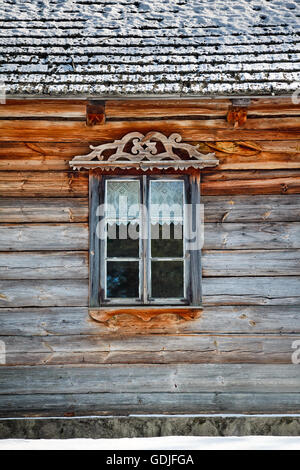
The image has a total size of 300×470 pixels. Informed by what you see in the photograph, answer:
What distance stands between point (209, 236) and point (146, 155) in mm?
1023

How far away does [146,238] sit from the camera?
4641 mm

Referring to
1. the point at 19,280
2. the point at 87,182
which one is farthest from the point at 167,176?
the point at 19,280

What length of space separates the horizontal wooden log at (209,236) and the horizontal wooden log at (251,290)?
0.32 metres

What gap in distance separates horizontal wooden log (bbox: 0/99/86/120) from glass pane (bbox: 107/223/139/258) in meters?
1.17

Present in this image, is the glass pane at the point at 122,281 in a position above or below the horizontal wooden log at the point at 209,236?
below

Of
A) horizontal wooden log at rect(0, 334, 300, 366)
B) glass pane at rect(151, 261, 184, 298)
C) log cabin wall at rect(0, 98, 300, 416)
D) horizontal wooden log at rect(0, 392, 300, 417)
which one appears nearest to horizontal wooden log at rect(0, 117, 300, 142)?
log cabin wall at rect(0, 98, 300, 416)

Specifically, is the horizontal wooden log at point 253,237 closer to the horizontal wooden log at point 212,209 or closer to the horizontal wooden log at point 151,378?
the horizontal wooden log at point 212,209

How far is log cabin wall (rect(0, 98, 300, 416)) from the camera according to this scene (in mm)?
4508

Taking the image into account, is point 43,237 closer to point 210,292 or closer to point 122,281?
point 122,281

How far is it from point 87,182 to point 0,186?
0.86m

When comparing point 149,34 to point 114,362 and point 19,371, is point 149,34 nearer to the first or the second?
point 114,362

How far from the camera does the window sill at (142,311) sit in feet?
14.7

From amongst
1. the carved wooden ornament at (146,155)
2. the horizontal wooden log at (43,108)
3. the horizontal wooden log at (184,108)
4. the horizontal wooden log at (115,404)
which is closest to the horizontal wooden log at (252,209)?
the carved wooden ornament at (146,155)
